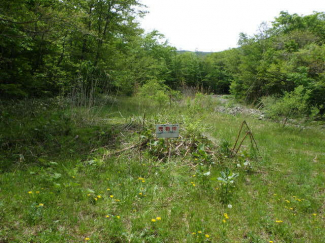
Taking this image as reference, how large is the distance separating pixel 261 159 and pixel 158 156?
2.08 metres

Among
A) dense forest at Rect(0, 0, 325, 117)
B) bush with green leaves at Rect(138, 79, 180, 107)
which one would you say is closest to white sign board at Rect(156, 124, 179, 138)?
dense forest at Rect(0, 0, 325, 117)

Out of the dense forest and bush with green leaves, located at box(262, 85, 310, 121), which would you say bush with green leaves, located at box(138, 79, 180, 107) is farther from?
bush with green leaves, located at box(262, 85, 310, 121)

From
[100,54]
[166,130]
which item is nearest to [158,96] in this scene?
[100,54]

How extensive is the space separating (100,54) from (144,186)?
7.85 metres

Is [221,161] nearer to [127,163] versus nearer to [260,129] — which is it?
[127,163]

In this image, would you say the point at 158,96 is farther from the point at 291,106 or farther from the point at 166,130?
the point at 291,106

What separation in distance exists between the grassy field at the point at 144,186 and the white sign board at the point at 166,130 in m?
0.52

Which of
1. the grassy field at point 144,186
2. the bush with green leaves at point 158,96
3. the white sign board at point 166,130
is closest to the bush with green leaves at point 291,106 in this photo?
the grassy field at point 144,186

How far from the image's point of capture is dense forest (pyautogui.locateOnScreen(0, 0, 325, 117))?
20.1 ft

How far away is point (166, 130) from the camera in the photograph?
159 inches

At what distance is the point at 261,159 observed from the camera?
4.64 meters

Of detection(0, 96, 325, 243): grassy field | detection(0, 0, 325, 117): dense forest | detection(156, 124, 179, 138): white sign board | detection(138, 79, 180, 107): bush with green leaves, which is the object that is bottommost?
detection(0, 96, 325, 243): grassy field

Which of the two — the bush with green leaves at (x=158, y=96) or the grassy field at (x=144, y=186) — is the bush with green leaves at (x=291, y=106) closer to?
the grassy field at (x=144, y=186)

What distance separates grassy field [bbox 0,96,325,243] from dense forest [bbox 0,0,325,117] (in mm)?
1858
